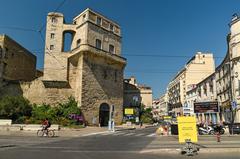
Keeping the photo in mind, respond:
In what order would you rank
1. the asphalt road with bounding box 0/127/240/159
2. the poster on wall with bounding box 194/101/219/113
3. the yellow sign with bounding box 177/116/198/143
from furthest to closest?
1. the poster on wall with bounding box 194/101/219/113
2. the yellow sign with bounding box 177/116/198/143
3. the asphalt road with bounding box 0/127/240/159

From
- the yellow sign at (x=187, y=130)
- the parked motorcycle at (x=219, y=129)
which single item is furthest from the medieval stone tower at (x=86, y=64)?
the yellow sign at (x=187, y=130)

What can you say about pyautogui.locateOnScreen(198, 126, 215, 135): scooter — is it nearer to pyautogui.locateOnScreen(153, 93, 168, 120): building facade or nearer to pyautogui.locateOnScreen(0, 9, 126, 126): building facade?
pyautogui.locateOnScreen(0, 9, 126, 126): building facade

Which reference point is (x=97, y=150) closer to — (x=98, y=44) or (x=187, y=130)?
(x=187, y=130)

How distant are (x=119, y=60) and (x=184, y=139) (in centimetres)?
3490

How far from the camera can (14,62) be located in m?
43.5

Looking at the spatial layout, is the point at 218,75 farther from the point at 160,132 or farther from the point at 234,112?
the point at 160,132

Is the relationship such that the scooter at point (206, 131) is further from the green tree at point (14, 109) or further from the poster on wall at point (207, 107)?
the green tree at point (14, 109)

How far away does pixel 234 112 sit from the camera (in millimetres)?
34906

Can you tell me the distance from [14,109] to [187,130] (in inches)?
1102

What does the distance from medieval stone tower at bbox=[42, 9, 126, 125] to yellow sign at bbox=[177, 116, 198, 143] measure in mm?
27913

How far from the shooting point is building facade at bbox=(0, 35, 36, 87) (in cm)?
3986

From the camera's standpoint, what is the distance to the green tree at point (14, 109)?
111 feet

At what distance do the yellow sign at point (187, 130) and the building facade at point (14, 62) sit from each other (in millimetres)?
34305

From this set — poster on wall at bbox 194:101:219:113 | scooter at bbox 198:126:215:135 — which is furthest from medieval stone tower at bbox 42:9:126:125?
scooter at bbox 198:126:215:135
